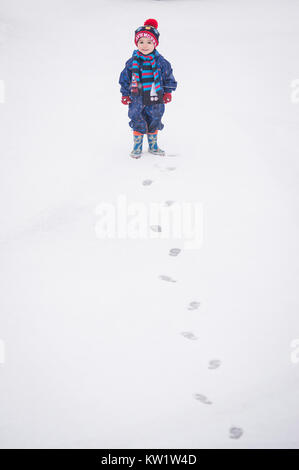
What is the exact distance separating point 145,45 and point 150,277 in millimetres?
2370

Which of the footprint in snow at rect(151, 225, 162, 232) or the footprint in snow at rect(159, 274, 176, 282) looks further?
the footprint in snow at rect(151, 225, 162, 232)

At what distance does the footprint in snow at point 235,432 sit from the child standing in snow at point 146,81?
3.09 m

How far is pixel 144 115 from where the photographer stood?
4066 millimetres

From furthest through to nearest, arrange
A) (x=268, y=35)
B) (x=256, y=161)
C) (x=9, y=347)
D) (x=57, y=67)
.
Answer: (x=268, y=35)
(x=57, y=67)
(x=256, y=161)
(x=9, y=347)

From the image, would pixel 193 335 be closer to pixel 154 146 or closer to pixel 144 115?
pixel 154 146

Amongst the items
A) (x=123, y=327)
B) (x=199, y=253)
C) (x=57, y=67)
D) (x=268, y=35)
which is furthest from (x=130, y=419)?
(x=268, y=35)

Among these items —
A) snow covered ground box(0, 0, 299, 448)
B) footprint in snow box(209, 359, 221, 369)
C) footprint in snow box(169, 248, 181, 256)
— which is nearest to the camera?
snow covered ground box(0, 0, 299, 448)

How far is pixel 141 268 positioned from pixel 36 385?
134 cm

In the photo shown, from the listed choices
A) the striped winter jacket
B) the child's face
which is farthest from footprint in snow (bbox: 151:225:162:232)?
the child's face

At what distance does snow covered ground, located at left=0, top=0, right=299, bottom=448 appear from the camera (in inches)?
96.8

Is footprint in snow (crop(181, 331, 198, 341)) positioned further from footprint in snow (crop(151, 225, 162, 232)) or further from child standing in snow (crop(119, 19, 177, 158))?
child standing in snow (crop(119, 19, 177, 158))

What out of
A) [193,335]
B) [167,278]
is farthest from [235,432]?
[167,278]

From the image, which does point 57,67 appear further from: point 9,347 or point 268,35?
point 9,347

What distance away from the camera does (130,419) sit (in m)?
2.42
